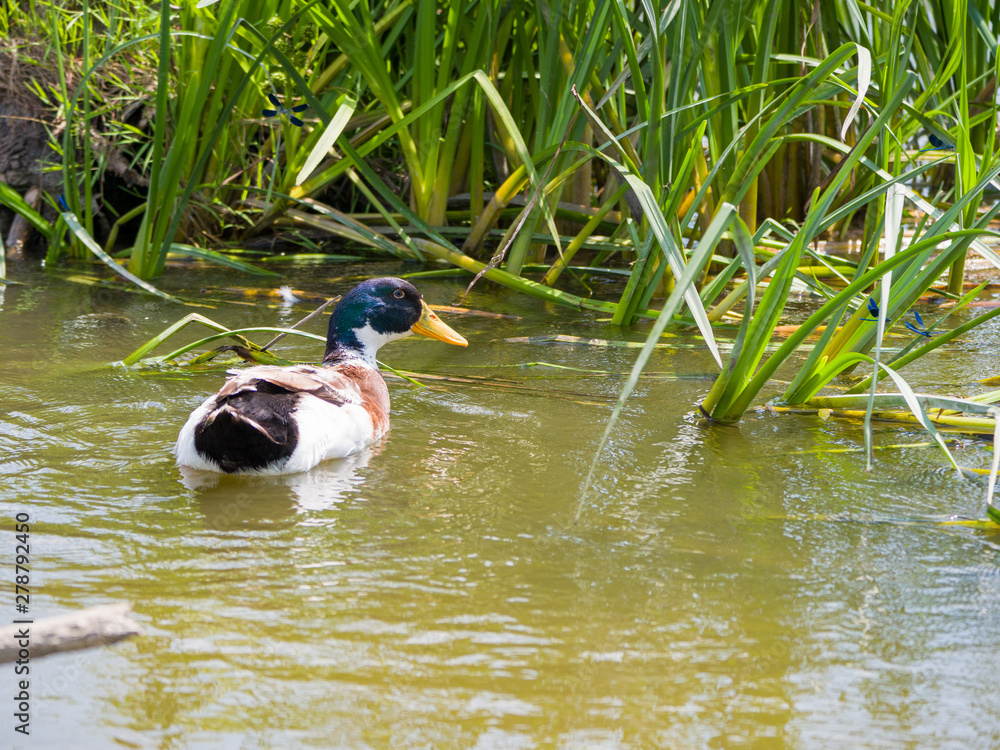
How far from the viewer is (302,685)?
1.96 m

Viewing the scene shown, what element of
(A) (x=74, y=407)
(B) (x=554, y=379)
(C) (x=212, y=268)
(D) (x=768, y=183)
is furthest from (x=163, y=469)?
(D) (x=768, y=183)

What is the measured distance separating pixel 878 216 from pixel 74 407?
3.12 metres

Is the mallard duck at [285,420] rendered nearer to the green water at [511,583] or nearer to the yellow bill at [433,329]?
the green water at [511,583]

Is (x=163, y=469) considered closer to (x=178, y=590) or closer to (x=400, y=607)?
(x=178, y=590)

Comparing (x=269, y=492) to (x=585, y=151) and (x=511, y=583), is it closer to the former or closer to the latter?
(x=511, y=583)

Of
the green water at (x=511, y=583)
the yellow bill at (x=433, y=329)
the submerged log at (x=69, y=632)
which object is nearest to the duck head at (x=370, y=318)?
the yellow bill at (x=433, y=329)

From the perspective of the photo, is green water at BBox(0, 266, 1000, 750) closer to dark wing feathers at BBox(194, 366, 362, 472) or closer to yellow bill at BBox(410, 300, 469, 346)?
dark wing feathers at BBox(194, 366, 362, 472)

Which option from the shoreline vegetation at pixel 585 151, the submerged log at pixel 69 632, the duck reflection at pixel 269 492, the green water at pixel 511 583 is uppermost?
the shoreline vegetation at pixel 585 151

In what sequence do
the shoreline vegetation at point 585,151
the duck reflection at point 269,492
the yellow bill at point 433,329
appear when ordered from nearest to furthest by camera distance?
the duck reflection at point 269,492 < the shoreline vegetation at point 585,151 < the yellow bill at point 433,329

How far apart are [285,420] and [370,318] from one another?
3.75 feet

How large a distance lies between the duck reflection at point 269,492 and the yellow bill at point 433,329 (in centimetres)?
117

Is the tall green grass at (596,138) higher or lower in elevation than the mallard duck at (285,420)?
higher

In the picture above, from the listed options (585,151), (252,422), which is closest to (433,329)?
(585,151)

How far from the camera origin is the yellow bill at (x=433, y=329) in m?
4.45
